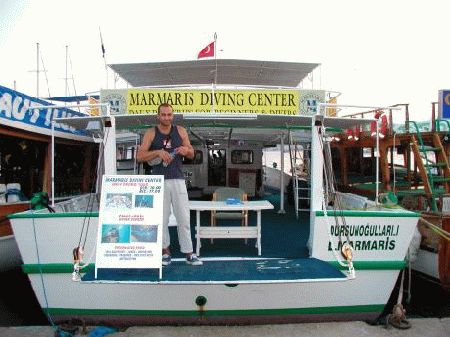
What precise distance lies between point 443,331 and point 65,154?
9.35 meters

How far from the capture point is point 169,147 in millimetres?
4922

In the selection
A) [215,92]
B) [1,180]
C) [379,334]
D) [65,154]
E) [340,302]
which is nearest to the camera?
[379,334]

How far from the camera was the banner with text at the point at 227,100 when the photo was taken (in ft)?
20.0

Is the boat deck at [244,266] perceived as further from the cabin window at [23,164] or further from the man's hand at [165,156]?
the cabin window at [23,164]

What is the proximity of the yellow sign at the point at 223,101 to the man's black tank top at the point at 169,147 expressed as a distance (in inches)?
48.0

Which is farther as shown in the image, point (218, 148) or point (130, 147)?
point (130, 147)

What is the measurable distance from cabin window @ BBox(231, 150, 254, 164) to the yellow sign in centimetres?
587

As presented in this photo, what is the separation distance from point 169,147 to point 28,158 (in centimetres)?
613

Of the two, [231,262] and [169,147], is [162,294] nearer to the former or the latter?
[231,262]

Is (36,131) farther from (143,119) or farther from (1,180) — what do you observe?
(143,119)

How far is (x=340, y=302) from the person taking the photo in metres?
5.30

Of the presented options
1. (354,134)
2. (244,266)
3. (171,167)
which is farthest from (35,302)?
(354,134)

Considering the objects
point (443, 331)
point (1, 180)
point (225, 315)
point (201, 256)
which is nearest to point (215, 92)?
point (201, 256)

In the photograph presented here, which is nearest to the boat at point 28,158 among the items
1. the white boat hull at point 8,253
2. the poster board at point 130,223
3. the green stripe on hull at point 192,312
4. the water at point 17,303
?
the white boat hull at point 8,253
